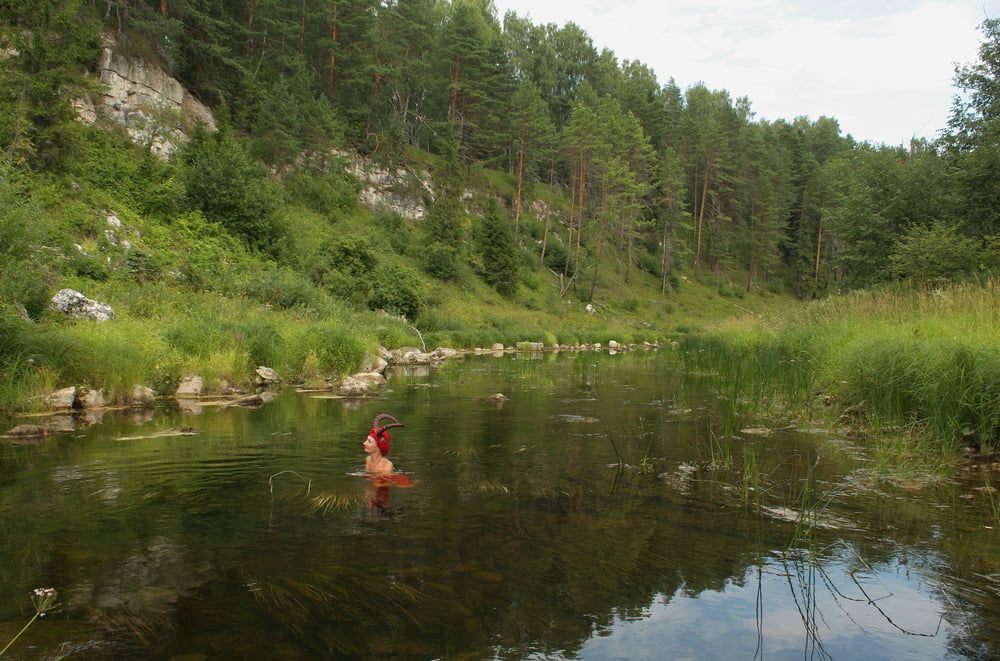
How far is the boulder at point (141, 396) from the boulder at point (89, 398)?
1.40 ft

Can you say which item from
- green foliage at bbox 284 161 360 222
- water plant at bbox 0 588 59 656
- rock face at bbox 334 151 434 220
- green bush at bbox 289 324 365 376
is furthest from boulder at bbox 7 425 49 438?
rock face at bbox 334 151 434 220

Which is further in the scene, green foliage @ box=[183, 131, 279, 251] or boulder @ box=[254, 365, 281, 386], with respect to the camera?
green foliage @ box=[183, 131, 279, 251]

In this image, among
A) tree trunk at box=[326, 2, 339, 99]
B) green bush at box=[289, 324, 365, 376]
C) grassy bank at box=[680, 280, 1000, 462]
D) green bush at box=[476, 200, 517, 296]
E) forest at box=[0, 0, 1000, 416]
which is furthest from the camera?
tree trunk at box=[326, 2, 339, 99]

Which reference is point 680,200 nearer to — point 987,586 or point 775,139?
point 775,139

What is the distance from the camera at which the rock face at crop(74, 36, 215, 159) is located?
94.2 feet

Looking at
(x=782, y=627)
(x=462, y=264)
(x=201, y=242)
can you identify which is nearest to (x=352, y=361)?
(x=201, y=242)

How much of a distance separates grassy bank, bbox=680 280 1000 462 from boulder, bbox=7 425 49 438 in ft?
33.9

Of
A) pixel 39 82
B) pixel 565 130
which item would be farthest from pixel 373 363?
pixel 565 130

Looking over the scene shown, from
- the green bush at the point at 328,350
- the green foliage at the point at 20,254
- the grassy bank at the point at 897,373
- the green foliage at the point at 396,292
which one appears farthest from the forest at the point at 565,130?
the green bush at the point at 328,350

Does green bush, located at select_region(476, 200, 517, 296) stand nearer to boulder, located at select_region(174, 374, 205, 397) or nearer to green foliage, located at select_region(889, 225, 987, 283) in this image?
green foliage, located at select_region(889, 225, 987, 283)

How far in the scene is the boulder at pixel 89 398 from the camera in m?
10.2

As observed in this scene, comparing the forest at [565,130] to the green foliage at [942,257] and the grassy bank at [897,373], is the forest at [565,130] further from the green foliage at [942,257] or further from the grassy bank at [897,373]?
the grassy bank at [897,373]

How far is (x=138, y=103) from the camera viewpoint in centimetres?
3017

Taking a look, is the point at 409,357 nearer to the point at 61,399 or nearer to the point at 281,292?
the point at 281,292
